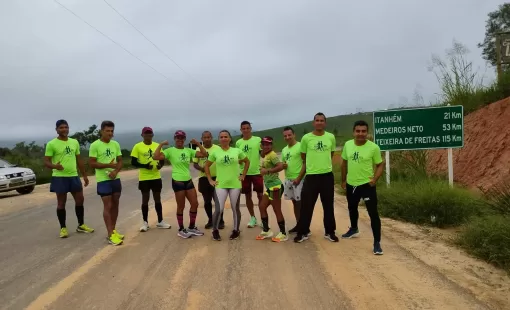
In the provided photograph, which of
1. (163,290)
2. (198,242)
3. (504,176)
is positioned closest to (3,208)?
(198,242)

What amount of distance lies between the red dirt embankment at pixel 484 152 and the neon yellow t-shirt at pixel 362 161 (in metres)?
4.94

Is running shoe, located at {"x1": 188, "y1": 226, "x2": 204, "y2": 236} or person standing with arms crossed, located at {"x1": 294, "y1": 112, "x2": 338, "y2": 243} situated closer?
person standing with arms crossed, located at {"x1": 294, "y1": 112, "x2": 338, "y2": 243}

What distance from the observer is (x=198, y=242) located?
6.41 metres

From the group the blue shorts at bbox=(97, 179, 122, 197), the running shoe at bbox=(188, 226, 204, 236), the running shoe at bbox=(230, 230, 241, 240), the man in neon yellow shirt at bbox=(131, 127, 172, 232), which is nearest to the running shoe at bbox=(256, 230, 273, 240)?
the running shoe at bbox=(230, 230, 241, 240)

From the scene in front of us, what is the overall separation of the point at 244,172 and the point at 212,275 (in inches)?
87.4

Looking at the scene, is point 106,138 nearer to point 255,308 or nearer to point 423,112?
point 255,308

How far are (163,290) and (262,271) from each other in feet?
4.04

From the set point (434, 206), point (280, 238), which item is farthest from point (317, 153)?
point (434, 206)

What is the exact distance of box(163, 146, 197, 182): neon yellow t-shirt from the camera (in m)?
6.90

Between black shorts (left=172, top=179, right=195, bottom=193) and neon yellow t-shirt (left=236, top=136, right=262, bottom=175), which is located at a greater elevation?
neon yellow t-shirt (left=236, top=136, right=262, bottom=175)

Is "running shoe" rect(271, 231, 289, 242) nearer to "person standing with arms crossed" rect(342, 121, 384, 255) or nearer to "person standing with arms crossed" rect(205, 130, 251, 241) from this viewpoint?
"person standing with arms crossed" rect(205, 130, 251, 241)

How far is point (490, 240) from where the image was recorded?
5.46 metres

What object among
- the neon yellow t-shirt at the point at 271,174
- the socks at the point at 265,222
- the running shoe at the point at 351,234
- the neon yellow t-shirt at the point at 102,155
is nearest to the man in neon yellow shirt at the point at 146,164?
the neon yellow t-shirt at the point at 102,155

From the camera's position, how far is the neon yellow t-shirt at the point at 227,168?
6.39 metres
